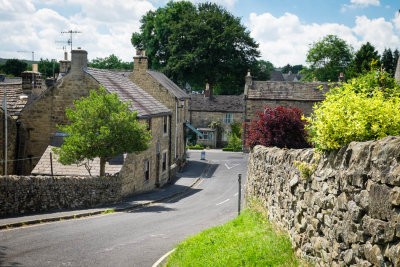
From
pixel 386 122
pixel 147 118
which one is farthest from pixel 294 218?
pixel 147 118

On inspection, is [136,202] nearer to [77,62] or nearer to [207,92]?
[77,62]

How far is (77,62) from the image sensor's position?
2747cm

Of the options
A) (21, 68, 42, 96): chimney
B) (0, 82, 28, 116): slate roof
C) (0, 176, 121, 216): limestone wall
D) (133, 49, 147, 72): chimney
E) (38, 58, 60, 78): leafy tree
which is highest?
(38, 58, 60, 78): leafy tree

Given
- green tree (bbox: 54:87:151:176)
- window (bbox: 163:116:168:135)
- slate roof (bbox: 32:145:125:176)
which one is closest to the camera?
green tree (bbox: 54:87:151:176)

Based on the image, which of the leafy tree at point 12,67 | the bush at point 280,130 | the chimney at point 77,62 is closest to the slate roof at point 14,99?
the chimney at point 77,62

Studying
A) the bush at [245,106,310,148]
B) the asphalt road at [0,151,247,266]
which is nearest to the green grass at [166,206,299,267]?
the asphalt road at [0,151,247,266]

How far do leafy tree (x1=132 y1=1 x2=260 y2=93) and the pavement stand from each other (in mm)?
23237

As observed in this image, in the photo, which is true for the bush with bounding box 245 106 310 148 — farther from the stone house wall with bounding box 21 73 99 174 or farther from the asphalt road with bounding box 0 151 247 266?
the stone house wall with bounding box 21 73 99 174

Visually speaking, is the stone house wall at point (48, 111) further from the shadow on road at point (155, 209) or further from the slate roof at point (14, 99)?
the shadow on road at point (155, 209)

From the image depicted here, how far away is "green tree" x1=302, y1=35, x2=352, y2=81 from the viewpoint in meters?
83.8

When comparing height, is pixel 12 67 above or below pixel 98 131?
above

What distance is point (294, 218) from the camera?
30.8 ft

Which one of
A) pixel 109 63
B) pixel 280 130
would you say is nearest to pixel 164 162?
pixel 280 130

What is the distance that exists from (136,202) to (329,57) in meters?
70.9
